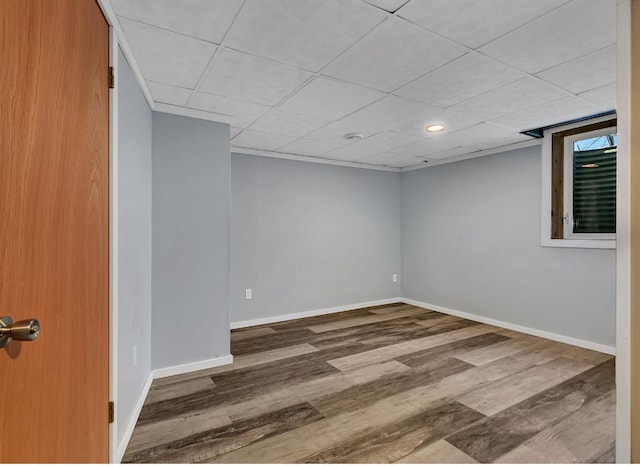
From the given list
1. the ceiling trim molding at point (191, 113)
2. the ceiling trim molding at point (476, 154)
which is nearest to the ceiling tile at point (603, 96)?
the ceiling trim molding at point (476, 154)

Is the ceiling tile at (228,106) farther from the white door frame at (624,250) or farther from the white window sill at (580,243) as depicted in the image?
the white window sill at (580,243)

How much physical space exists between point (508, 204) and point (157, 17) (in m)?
4.11

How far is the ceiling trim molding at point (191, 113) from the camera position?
2.69m

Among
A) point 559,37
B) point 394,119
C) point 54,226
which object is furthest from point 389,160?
point 54,226

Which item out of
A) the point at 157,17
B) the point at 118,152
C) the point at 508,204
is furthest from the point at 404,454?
the point at 508,204

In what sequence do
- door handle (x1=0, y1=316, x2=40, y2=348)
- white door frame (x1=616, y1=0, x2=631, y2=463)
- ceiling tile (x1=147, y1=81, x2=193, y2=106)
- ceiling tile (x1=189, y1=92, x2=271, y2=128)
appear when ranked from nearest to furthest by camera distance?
door handle (x1=0, y1=316, x2=40, y2=348)
white door frame (x1=616, y1=0, x2=631, y2=463)
ceiling tile (x1=147, y1=81, x2=193, y2=106)
ceiling tile (x1=189, y1=92, x2=271, y2=128)

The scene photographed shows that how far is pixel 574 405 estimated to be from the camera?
90.9 inches

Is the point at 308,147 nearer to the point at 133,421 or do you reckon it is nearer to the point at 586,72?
the point at 586,72

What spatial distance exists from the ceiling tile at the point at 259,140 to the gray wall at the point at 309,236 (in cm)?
25

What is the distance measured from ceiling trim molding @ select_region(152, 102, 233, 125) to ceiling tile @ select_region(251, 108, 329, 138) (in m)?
0.32

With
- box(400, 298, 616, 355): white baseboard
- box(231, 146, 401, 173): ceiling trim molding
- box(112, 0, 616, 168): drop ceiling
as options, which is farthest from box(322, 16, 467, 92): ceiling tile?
box(400, 298, 616, 355): white baseboard

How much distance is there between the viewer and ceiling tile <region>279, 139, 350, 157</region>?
12.7ft

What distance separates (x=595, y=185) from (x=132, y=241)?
14.3ft

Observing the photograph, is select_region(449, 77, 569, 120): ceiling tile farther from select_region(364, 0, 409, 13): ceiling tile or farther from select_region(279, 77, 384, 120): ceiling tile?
select_region(364, 0, 409, 13): ceiling tile
